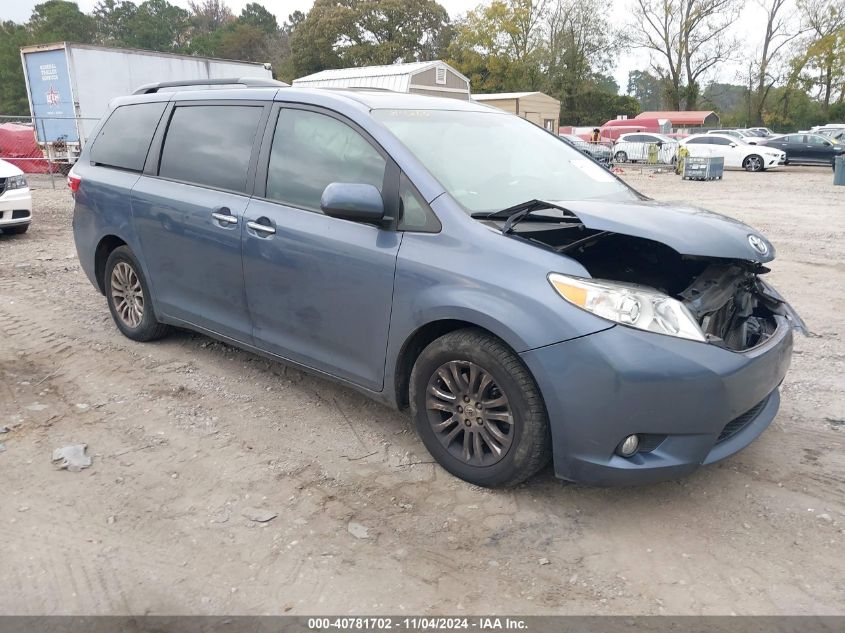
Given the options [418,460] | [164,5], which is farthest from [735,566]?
[164,5]

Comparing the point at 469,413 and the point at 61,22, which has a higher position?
the point at 61,22

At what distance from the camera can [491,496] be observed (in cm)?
320

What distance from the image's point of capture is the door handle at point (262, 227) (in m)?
3.82

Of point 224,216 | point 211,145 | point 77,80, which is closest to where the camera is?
point 224,216

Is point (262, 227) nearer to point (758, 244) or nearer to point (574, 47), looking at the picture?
point (758, 244)

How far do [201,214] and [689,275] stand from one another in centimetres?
290

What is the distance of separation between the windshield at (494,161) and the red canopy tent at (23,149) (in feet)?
65.4

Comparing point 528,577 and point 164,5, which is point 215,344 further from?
point 164,5

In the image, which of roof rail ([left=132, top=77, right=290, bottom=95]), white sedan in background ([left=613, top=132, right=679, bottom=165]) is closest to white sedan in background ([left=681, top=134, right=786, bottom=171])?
white sedan in background ([left=613, top=132, right=679, bottom=165])

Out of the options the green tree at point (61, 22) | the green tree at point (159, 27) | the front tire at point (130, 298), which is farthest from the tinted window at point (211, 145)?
the green tree at point (159, 27)

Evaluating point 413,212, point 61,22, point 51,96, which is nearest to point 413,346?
point 413,212

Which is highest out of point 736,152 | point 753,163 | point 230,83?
point 230,83

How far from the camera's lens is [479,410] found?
3.12m

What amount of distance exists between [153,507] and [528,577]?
174cm
